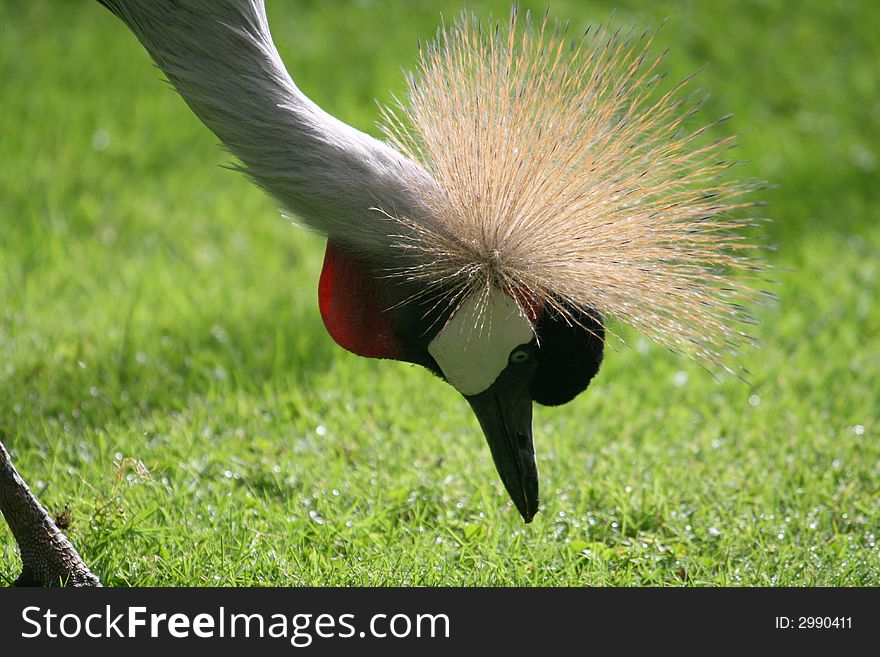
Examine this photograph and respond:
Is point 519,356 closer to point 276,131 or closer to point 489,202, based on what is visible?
point 489,202

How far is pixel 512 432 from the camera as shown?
2.39 m

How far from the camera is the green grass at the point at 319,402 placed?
261 centimetres

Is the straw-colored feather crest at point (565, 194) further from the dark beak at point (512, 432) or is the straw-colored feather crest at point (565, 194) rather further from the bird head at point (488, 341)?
the dark beak at point (512, 432)

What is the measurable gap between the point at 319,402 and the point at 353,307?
1.07m

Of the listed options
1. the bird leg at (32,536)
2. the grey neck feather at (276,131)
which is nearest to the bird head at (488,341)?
the grey neck feather at (276,131)

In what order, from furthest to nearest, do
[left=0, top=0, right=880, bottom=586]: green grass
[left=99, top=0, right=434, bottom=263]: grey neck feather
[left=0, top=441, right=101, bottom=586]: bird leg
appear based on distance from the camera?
[left=0, top=0, right=880, bottom=586]: green grass → [left=0, top=441, right=101, bottom=586]: bird leg → [left=99, top=0, right=434, bottom=263]: grey neck feather

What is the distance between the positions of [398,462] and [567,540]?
1.84 ft

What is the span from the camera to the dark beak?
2.36m

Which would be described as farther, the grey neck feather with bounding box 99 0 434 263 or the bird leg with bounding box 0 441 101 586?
the bird leg with bounding box 0 441 101 586

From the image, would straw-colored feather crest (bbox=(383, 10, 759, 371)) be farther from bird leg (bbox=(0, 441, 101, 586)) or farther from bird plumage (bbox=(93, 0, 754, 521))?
bird leg (bbox=(0, 441, 101, 586))

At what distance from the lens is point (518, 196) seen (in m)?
2.15

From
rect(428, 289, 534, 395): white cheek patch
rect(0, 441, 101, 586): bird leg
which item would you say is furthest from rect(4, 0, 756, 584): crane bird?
rect(0, 441, 101, 586): bird leg

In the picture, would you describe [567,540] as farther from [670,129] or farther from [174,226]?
[174,226]
